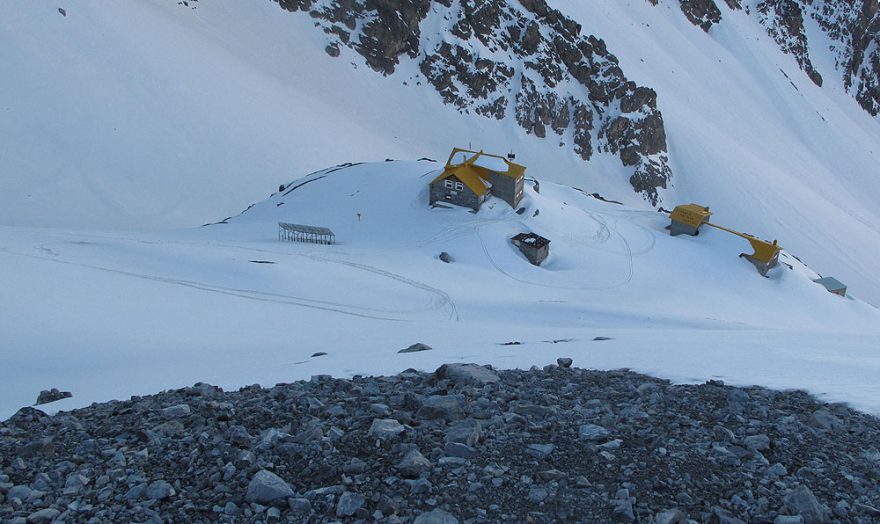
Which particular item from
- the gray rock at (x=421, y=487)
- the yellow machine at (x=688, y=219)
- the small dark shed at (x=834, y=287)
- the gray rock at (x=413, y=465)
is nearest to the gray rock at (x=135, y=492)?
the gray rock at (x=413, y=465)

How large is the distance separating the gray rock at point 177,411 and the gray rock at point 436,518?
143 inches

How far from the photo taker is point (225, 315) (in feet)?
61.4

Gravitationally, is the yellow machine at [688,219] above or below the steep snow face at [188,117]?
below

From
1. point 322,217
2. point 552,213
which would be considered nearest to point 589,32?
point 552,213

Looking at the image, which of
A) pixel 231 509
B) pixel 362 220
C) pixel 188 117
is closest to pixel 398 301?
pixel 362 220

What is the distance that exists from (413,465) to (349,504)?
0.69 metres

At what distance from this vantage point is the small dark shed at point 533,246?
32156mm

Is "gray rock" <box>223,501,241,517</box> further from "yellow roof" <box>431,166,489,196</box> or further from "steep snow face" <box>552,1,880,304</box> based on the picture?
"steep snow face" <box>552,1,880,304</box>

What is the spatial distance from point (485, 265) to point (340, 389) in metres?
22.7

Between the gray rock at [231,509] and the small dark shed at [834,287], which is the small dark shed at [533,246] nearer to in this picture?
the small dark shed at [834,287]

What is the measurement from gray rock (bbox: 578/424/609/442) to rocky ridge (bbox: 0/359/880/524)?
0.7 inches

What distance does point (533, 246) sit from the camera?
32.2 meters

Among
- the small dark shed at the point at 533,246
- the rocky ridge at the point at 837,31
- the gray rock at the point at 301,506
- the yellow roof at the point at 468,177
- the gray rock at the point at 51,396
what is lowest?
the gray rock at the point at 51,396

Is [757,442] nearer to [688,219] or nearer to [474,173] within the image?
[474,173]
